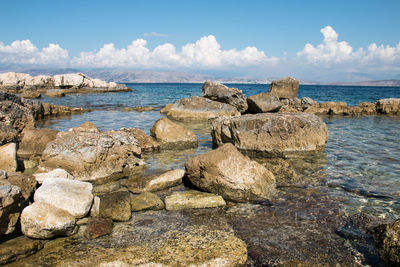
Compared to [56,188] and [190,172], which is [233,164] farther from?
[56,188]

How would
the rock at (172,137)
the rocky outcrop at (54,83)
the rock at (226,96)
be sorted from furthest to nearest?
the rocky outcrop at (54,83) < the rock at (226,96) < the rock at (172,137)

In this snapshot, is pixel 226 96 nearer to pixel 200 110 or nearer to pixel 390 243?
pixel 200 110

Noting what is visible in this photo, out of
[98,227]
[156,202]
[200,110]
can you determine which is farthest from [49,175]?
[200,110]

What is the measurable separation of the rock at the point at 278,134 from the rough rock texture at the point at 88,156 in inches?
176

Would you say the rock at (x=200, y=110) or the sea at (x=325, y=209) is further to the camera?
the rock at (x=200, y=110)

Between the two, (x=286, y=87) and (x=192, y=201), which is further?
(x=286, y=87)

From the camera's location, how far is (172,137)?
1253 centimetres

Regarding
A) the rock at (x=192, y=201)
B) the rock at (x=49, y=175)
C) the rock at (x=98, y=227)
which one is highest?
the rock at (x=49, y=175)

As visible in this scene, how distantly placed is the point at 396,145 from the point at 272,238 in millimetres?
10769

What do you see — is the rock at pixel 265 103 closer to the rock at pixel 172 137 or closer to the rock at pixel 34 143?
the rock at pixel 172 137

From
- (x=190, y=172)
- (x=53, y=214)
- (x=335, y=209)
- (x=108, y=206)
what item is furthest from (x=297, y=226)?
(x=53, y=214)

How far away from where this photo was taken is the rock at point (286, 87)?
1163 inches

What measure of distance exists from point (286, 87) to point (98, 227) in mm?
27378

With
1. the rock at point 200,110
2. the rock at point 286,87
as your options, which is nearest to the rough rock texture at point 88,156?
the rock at point 200,110
